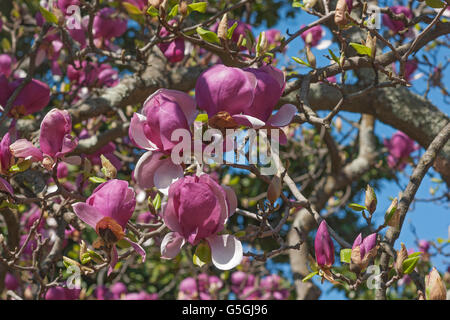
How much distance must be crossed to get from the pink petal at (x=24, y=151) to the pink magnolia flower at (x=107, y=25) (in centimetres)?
110

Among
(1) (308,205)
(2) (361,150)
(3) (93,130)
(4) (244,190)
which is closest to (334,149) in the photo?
(2) (361,150)

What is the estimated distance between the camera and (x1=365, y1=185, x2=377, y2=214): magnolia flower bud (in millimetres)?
1098

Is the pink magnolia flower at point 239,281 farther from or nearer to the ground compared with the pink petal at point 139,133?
farther from the ground

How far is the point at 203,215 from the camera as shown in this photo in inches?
33.8

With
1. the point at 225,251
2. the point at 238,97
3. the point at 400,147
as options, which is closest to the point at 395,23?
the point at 400,147

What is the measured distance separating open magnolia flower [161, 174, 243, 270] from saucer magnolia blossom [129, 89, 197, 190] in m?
0.05

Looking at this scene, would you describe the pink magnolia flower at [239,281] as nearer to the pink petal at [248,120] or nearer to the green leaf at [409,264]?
the green leaf at [409,264]

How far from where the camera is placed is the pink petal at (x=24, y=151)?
3.57 ft

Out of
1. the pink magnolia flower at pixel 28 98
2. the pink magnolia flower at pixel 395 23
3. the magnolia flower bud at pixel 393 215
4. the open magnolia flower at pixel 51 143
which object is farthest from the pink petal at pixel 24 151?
the pink magnolia flower at pixel 395 23

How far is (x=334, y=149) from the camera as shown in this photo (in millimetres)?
2494

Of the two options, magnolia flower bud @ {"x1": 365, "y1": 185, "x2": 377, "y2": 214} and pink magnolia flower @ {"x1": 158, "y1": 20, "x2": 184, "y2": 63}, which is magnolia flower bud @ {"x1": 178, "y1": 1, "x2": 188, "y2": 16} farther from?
magnolia flower bud @ {"x1": 365, "y1": 185, "x2": 377, "y2": 214}

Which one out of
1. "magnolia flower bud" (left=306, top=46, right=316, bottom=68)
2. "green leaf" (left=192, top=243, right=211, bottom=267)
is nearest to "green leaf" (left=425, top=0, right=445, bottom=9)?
"magnolia flower bud" (left=306, top=46, right=316, bottom=68)

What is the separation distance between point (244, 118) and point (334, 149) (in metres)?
1.69

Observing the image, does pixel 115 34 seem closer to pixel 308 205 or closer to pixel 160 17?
pixel 160 17
